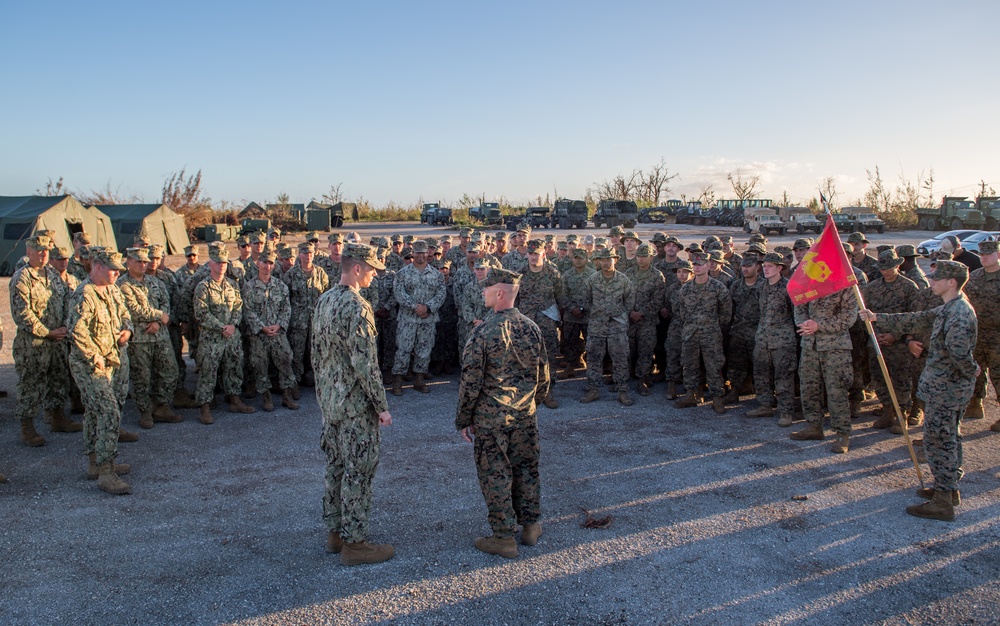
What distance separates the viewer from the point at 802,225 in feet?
122

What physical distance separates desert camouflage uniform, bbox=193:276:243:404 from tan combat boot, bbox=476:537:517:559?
4.32 m

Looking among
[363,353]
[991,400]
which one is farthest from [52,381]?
[991,400]

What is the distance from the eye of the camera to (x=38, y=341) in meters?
6.76

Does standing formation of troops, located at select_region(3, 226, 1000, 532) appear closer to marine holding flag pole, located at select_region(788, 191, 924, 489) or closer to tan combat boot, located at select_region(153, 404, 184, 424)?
tan combat boot, located at select_region(153, 404, 184, 424)

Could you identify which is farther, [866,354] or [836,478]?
[866,354]

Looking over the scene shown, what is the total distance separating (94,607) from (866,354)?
7.58 m

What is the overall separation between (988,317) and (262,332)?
25.6ft

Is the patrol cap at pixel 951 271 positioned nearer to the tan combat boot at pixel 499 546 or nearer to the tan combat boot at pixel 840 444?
the tan combat boot at pixel 840 444

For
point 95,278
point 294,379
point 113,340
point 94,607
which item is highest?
point 95,278

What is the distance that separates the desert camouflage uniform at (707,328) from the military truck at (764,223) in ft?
100

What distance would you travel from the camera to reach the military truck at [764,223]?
36.2 meters

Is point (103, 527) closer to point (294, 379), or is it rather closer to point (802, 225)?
point (294, 379)

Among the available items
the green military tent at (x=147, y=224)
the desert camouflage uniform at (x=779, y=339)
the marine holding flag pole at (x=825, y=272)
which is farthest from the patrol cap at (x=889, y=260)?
the green military tent at (x=147, y=224)

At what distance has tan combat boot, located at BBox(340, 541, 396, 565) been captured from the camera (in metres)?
4.28
